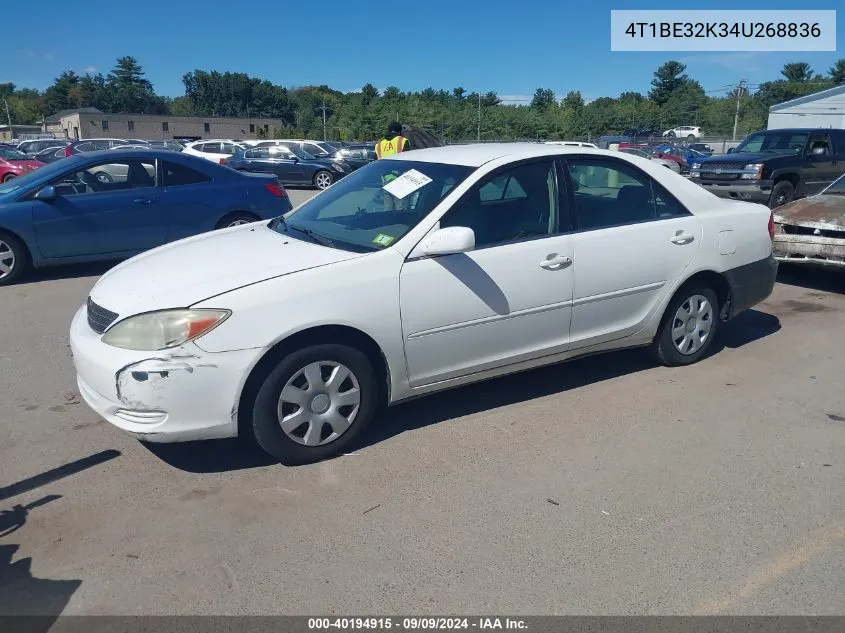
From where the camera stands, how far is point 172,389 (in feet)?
10.6

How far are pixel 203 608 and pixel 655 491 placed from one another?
2.16m

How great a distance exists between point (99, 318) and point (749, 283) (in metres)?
4.52

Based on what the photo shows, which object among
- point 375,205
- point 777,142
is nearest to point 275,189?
point 375,205

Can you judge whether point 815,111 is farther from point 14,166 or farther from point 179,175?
point 179,175

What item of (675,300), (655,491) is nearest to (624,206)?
(675,300)

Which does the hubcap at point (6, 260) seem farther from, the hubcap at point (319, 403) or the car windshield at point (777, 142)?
the car windshield at point (777, 142)

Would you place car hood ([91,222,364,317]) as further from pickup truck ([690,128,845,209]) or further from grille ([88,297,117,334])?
pickup truck ([690,128,845,209])

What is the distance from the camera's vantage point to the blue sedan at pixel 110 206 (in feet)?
24.5

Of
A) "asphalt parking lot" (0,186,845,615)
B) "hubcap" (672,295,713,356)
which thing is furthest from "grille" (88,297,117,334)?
"hubcap" (672,295,713,356)

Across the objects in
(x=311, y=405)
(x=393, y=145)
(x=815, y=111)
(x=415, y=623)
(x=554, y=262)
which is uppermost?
(x=815, y=111)

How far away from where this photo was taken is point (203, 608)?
2.58 m

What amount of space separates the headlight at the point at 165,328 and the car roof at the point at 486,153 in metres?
→ 1.89

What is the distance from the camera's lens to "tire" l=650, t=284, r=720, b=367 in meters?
4.87

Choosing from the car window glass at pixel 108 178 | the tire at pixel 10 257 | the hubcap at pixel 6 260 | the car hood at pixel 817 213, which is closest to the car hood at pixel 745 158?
the car hood at pixel 817 213
